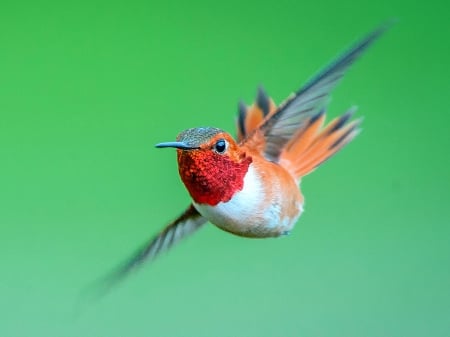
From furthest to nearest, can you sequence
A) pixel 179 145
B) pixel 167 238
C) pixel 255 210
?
pixel 167 238, pixel 255 210, pixel 179 145

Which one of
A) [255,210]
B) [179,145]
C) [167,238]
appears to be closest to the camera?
[179,145]

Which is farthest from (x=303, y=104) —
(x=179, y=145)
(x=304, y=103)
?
(x=179, y=145)

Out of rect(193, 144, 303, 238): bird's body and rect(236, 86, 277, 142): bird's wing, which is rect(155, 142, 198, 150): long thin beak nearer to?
rect(193, 144, 303, 238): bird's body

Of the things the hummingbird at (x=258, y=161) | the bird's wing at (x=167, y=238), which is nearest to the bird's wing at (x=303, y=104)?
the hummingbird at (x=258, y=161)

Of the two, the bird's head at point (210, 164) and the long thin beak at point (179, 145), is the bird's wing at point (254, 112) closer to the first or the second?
the bird's head at point (210, 164)

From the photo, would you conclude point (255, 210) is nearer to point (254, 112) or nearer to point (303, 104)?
point (303, 104)

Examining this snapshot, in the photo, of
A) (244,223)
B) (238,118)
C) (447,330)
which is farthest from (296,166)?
(447,330)

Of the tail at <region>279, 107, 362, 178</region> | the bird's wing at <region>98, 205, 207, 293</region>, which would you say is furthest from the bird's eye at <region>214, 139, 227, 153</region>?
the tail at <region>279, 107, 362, 178</region>
